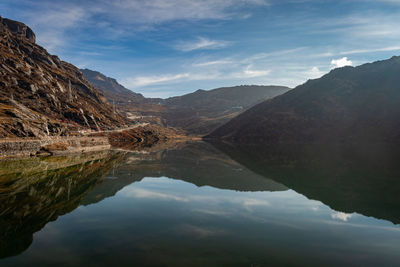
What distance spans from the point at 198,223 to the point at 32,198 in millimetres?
18216

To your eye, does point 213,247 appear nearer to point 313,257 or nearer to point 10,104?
point 313,257

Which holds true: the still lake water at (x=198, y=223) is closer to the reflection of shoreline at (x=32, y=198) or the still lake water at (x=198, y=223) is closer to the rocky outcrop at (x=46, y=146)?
the reflection of shoreline at (x=32, y=198)

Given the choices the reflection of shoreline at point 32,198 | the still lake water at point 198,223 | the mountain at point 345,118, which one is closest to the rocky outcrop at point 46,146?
the reflection of shoreline at point 32,198

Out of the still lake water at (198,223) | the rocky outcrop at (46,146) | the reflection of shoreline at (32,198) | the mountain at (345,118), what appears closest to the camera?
the still lake water at (198,223)

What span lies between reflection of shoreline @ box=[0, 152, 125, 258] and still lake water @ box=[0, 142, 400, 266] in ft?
0.30

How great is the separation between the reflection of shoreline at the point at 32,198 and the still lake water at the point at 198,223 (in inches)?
3.6

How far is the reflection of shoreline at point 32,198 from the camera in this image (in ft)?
55.6

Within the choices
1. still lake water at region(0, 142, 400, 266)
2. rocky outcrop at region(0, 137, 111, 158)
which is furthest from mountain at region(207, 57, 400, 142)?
still lake water at region(0, 142, 400, 266)

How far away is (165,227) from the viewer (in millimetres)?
19250

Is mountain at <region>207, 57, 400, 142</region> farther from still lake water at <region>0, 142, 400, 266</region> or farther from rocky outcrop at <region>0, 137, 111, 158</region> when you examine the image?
still lake water at <region>0, 142, 400, 266</region>

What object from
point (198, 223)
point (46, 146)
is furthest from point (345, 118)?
point (198, 223)

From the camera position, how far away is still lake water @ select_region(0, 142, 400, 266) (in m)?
14.3

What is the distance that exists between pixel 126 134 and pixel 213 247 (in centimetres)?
16297

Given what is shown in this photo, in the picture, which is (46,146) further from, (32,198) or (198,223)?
(198,223)
